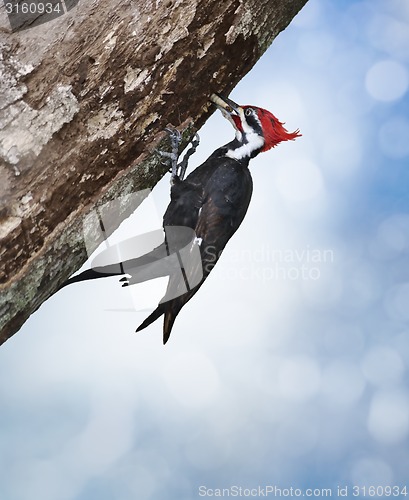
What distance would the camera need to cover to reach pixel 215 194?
3.62 metres

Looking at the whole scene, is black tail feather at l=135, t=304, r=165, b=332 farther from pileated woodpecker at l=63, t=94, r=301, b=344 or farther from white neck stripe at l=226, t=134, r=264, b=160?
white neck stripe at l=226, t=134, r=264, b=160

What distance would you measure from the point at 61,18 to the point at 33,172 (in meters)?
0.74

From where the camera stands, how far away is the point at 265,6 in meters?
3.46

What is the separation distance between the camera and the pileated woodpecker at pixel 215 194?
3408mm

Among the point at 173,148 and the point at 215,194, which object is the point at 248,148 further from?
the point at 173,148

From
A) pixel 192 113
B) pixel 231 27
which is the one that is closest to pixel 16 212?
pixel 192 113

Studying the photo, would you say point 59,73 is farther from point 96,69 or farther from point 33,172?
point 33,172

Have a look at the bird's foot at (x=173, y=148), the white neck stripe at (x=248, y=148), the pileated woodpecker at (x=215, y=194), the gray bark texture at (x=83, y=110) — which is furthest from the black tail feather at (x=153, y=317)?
the white neck stripe at (x=248, y=148)

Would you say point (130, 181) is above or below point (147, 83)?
below

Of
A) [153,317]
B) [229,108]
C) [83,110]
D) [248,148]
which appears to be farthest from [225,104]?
[153,317]

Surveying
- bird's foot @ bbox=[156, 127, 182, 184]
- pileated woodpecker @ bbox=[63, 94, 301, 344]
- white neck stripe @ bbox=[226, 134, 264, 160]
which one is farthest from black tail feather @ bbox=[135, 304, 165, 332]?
white neck stripe @ bbox=[226, 134, 264, 160]

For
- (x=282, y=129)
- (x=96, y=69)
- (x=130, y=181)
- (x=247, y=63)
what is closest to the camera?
(x=96, y=69)

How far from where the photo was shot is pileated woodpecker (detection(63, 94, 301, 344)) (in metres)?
3.41

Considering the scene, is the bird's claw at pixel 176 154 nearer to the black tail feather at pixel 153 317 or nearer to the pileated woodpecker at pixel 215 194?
the pileated woodpecker at pixel 215 194
